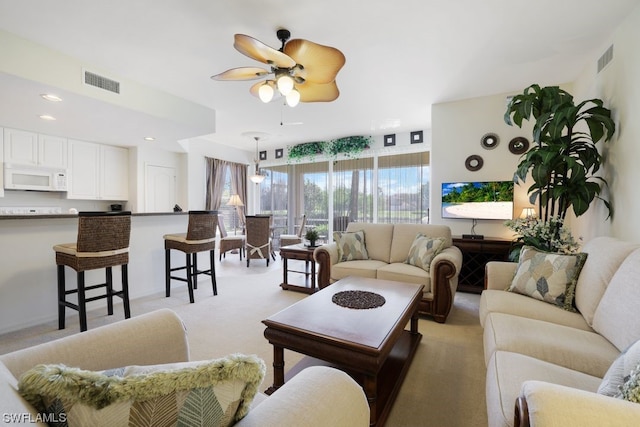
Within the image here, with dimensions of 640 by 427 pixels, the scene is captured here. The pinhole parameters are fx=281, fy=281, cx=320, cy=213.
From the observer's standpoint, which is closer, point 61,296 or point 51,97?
point 61,296

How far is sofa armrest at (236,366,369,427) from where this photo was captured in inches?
26.9

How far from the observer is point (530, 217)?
339 centimetres

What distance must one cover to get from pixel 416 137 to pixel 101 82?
5138 mm

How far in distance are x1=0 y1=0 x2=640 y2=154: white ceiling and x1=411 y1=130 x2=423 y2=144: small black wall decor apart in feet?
5.04

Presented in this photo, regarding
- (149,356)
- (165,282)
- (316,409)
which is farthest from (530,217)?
(165,282)

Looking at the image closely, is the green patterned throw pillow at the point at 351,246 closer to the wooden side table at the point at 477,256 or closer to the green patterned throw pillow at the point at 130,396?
the wooden side table at the point at 477,256

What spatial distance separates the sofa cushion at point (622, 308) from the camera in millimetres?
1336

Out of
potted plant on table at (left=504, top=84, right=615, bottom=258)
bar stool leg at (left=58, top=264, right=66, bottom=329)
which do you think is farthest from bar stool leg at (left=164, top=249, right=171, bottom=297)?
potted plant on table at (left=504, top=84, right=615, bottom=258)

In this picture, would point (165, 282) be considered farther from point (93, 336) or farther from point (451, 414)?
point (451, 414)

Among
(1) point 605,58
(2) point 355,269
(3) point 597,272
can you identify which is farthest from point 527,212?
(2) point 355,269

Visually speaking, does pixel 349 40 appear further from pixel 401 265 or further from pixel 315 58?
pixel 401 265

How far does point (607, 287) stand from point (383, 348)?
1.41 meters

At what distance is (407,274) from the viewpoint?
3.07 metres

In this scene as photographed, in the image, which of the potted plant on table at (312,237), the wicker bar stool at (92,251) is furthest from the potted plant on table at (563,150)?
the wicker bar stool at (92,251)
